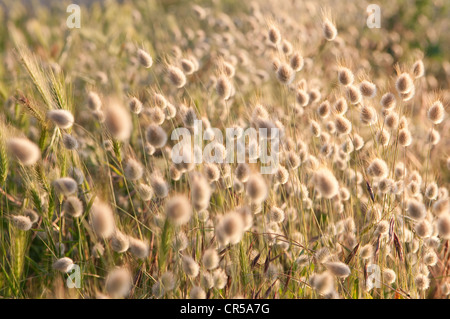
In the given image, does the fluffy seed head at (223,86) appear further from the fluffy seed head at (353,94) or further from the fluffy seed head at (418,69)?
the fluffy seed head at (418,69)

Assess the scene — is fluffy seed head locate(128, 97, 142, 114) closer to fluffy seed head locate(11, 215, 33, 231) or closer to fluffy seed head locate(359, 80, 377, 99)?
fluffy seed head locate(11, 215, 33, 231)

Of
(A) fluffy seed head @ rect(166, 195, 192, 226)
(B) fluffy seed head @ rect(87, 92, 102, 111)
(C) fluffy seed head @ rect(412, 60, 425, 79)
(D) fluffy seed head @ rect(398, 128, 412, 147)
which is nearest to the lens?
(A) fluffy seed head @ rect(166, 195, 192, 226)

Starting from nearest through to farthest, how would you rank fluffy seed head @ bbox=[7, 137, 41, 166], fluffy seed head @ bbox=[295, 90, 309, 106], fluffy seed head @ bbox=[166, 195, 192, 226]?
fluffy seed head @ bbox=[166, 195, 192, 226]
fluffy seed head @ bbox=[7, 137, 41, 166]
fluffy seed head @ bbox=[295, 90, 309, 106]

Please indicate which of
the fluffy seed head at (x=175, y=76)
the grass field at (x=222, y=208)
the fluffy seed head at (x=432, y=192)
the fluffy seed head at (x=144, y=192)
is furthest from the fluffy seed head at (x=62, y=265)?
the fluffy seed head at (x=432, y=192)

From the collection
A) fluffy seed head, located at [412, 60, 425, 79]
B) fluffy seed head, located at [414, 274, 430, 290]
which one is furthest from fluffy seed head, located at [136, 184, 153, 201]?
fluffy seed head, located at [412, 60, 425, 79]

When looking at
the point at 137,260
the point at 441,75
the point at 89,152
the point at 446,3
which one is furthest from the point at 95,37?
the point at 446,3

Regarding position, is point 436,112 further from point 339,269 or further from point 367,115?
point 339,269

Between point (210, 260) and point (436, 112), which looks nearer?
point (210, 260)

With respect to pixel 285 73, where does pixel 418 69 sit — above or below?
above

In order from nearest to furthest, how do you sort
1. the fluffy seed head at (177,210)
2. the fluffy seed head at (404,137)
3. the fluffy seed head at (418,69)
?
the fluffy seed head at (177,210) → the fluffy seed head at (404,137) → the fluffy seed head at (418,69)

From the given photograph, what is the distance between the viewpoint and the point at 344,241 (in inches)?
60.2

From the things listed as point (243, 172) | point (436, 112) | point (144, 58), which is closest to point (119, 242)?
point (243, 172)

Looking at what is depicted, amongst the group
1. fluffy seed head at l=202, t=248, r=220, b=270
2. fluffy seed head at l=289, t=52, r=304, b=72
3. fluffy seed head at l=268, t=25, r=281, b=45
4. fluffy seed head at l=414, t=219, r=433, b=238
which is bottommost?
fluffy seed head at l=202, t=248, r=220, b=270
